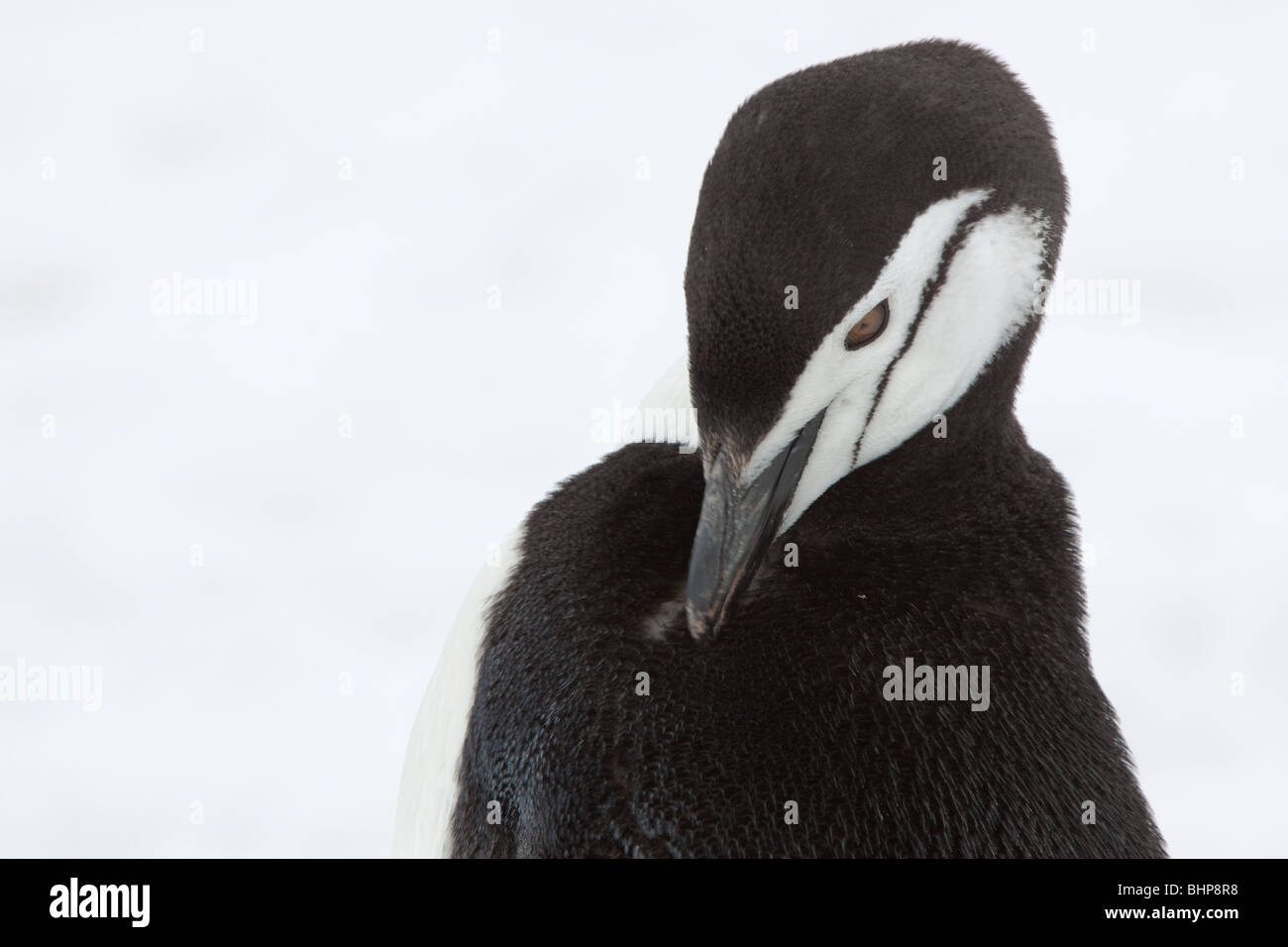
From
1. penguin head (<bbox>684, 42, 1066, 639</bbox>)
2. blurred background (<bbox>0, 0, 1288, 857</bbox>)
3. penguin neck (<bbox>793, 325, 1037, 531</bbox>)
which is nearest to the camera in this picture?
penguin head (<bbox>684, 42, 1066, 639</bbox>)

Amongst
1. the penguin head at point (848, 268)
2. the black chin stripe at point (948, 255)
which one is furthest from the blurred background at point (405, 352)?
the black chin stripe at point (948, 255)

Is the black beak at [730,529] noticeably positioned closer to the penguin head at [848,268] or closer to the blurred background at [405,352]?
the penguin head at [848,268]

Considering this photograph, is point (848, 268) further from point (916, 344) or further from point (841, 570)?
point (841, 570)

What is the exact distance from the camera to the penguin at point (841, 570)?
100 centimetres

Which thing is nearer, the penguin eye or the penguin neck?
the penguin eye

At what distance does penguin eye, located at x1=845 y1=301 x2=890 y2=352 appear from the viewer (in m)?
1.03

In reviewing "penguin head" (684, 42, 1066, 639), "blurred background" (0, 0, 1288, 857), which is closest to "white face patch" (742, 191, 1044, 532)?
"penguin head" (684, 42, 1066, 639)

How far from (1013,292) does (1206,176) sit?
216cm

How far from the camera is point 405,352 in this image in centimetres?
258

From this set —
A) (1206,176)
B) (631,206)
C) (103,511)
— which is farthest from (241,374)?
(1206,176)

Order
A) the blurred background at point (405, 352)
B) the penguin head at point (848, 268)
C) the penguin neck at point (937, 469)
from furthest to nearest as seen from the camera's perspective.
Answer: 1. the blurred background at point (405, 352)
2. the penguin neck at point (937, 469)
3. the penguin head at point (848, 268)

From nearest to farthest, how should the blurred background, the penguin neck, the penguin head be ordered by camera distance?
the penguin head, the penguin neck, the blurred background

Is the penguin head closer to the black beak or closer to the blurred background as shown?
the black beak
